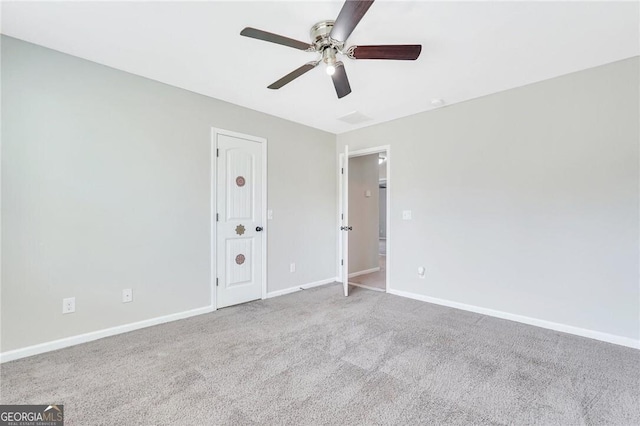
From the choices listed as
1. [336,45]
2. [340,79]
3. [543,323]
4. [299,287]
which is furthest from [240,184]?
[543,323]

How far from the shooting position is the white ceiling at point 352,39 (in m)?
1.89

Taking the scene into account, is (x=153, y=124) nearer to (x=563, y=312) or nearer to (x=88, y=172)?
(x=88, y=172)

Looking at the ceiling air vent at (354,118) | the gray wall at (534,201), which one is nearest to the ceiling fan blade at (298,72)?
the ceiling air vent at (354,118)

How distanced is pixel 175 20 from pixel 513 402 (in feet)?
10.9

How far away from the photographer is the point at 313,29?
2029mm

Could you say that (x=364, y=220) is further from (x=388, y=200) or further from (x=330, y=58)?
(x=330, y=58)

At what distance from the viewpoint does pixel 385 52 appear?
1.92m

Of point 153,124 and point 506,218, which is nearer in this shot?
point 153,124

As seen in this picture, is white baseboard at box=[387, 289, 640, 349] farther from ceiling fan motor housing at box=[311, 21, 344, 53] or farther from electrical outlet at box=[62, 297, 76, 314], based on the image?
electrical outlet at box=[62, 297, 76, 314]

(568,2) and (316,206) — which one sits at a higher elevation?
(568,2)

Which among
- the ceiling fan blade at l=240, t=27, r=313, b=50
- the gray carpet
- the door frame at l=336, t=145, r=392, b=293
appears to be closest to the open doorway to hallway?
the door frame at l=336, t=145, r=392, b=293

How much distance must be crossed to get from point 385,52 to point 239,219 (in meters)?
2.45

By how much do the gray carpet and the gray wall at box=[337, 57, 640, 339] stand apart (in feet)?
1.41

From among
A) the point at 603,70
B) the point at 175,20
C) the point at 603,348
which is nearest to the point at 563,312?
the point at 603,348
